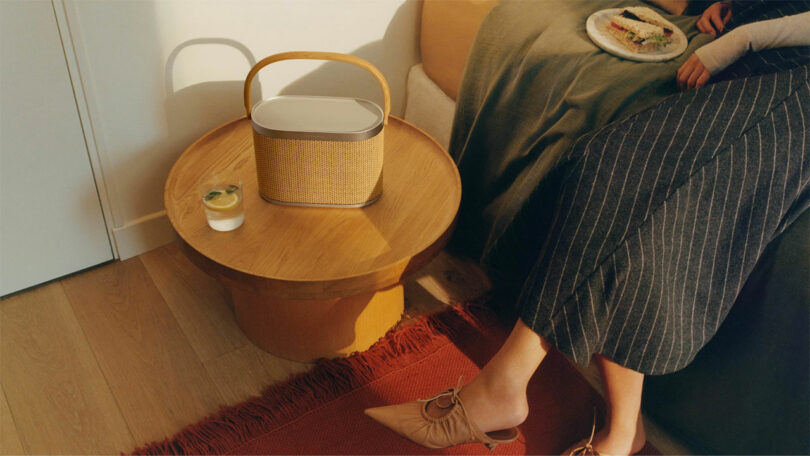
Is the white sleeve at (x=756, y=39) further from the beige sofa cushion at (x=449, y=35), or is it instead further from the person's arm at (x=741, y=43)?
the beige sofa cushion at (x=449, y=35)

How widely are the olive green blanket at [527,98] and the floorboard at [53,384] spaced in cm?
75

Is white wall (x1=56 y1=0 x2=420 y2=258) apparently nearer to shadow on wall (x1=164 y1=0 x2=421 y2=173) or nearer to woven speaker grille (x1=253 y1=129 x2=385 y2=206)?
shadow on wall (x1=164 y1=0 x2=421 y2=173)

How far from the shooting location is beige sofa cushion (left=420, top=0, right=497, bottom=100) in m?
1.36

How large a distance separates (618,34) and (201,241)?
85 cm

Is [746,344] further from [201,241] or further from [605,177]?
[201,241]

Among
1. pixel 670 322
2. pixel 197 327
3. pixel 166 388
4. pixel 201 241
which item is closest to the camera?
pixel 670 322

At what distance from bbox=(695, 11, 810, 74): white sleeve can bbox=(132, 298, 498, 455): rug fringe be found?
24.4 inches

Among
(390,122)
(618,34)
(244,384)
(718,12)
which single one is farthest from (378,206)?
(718,12)

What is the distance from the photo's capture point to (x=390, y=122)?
129 cm

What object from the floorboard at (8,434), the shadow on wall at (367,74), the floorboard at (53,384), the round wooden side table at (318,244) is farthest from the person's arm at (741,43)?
the floorboard at (8,434)

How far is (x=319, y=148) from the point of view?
99 cm

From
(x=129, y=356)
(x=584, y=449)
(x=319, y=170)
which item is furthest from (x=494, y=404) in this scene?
(x=129, y=356)

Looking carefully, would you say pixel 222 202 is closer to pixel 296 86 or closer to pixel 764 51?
pixel 296 86

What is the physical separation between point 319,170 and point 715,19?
80 cm
